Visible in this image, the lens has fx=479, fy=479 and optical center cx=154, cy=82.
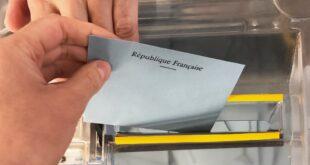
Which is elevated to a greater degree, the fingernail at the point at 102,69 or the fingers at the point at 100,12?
the fingers at the point at 100,12

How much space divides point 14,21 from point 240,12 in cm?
36

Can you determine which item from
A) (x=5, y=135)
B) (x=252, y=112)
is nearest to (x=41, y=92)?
(x=5, y=135)

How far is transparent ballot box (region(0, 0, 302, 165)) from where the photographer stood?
27.0 inches

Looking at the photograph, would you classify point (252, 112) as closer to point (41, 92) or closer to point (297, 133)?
point (297, 133)

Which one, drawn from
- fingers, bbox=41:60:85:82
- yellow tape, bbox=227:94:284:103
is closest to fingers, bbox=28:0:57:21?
fingers, bbox=41:60:85:82

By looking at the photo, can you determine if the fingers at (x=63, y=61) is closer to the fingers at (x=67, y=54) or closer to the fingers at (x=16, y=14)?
the fingers at (x=67, y=54)

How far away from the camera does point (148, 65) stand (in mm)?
556

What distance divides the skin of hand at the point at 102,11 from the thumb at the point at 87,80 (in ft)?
0.29

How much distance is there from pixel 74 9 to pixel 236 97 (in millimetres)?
265

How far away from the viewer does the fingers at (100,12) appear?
2.02 feet

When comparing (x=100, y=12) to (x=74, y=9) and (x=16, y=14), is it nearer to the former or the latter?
(x=74, y=9)

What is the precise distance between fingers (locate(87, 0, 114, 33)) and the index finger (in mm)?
58

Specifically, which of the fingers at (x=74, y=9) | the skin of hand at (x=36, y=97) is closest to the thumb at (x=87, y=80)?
the skin of hand at (x=36, y=97)

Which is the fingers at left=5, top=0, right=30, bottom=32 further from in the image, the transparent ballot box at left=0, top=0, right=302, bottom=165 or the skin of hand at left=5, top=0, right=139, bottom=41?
the transparent ballot box at left=0, top=0, right=302, bottom=165
